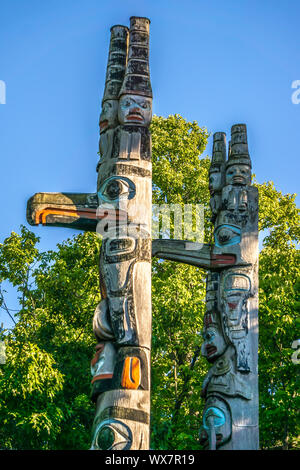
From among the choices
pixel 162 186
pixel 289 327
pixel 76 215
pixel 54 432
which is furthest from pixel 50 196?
pixel 162 186

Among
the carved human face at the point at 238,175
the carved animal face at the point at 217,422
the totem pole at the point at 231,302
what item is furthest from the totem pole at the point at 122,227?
the carved human face at the point at 238,175

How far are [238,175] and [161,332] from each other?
7148mm

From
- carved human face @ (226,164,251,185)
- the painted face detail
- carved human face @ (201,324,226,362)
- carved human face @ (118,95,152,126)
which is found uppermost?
carved human face @ (226,164,251,185)

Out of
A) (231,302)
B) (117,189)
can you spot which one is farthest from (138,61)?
(231,302)

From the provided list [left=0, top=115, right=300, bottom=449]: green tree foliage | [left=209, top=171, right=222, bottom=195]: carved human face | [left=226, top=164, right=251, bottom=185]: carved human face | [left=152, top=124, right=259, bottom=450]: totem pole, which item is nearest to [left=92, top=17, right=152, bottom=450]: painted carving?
[left=152, top=124, right=259, bottom=450]: totem pole

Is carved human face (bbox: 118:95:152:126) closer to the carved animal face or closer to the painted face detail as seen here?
the painted face detail

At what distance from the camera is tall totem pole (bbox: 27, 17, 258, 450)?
265 inches

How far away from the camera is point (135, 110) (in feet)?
26.2

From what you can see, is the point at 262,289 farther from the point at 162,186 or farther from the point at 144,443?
the point at 144,443

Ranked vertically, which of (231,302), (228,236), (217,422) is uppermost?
(228,236)

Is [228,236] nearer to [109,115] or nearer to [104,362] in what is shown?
[109,115]

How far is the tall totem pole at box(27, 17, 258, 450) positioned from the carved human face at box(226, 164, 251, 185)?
0.02 meters

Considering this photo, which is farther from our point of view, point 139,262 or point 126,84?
point 126,84

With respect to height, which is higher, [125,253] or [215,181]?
Result: [215,181]
